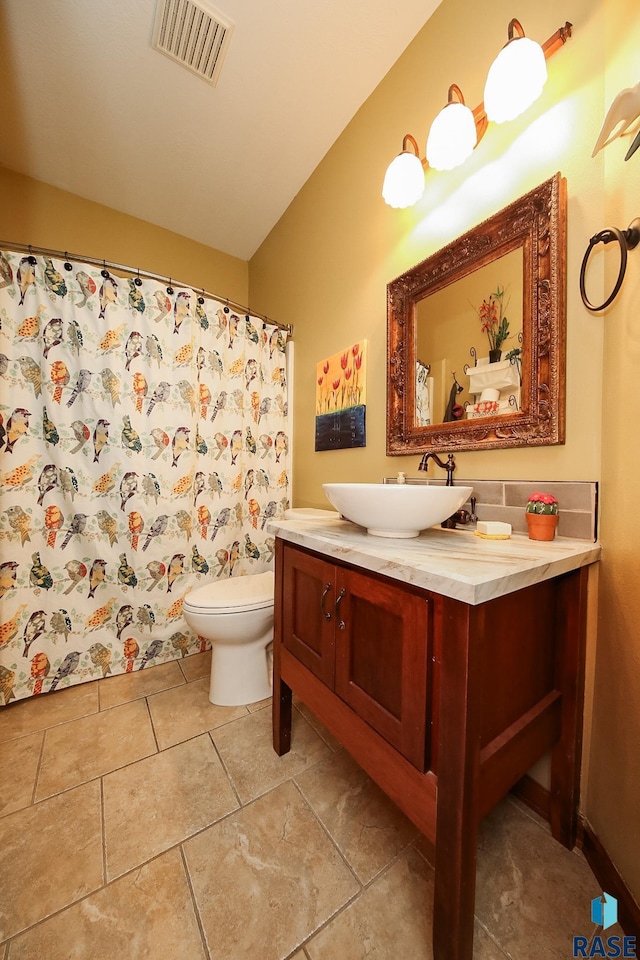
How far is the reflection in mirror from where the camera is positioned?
3.24 ft

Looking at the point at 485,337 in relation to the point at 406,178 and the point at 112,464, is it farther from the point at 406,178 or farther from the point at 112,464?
Answer: the point at 112,464

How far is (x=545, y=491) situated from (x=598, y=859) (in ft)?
2.88

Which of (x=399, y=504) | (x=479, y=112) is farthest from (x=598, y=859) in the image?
(x=479, y=112)

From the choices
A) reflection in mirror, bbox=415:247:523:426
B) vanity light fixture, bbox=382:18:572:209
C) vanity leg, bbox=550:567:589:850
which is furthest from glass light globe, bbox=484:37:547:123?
vanity leg, bbox=550:567:589:850

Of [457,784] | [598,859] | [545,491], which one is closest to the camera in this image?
[457,784]

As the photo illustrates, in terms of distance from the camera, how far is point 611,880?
2.50 feet

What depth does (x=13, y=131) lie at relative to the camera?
1.62m

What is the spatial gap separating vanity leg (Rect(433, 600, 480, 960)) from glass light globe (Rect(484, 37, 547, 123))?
1.27m

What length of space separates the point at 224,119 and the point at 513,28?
129 centimetres

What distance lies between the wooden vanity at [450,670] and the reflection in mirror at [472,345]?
0.45 metres

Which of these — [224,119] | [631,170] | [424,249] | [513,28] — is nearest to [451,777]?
[631,170]

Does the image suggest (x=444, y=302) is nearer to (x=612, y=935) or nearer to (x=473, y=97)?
(x=473, y=97)

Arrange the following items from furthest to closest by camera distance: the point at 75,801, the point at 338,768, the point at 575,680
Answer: the point at 338,768, the point at 75,801, the point at 575,680

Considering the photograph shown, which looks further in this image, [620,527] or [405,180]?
[405,180]
